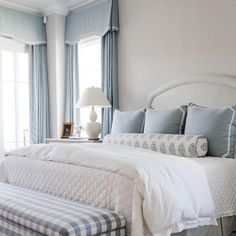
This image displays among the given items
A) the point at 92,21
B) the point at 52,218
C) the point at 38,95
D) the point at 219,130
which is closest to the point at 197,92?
the point at 219,130

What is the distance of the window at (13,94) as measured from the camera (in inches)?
194

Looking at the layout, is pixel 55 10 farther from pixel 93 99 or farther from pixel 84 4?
pixel 93 99

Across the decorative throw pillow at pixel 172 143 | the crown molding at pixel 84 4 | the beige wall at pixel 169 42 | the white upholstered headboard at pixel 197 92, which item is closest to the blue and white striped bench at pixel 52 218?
the decorative throw pillow at pixel 172 143

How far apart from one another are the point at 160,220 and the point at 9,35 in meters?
3.73

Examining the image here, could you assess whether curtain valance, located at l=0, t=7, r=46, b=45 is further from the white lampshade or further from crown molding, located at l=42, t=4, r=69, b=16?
the white lampshade

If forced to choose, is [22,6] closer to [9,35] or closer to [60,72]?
[9,35]

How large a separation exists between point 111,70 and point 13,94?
147cm

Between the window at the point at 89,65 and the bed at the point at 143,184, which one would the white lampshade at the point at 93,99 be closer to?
the window at the point at 89,65

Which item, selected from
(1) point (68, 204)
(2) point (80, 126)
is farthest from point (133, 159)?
(2) point (80, 126)

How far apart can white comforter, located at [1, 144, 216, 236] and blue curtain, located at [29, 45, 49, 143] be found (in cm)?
265

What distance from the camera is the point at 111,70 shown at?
181 inches

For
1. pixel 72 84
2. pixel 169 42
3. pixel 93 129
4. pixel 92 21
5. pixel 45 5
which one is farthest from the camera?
pixel 72 84

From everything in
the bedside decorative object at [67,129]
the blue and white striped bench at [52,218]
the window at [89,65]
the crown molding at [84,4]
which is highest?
the crown molding at [84,4]

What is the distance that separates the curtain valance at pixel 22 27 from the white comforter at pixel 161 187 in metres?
2.89
